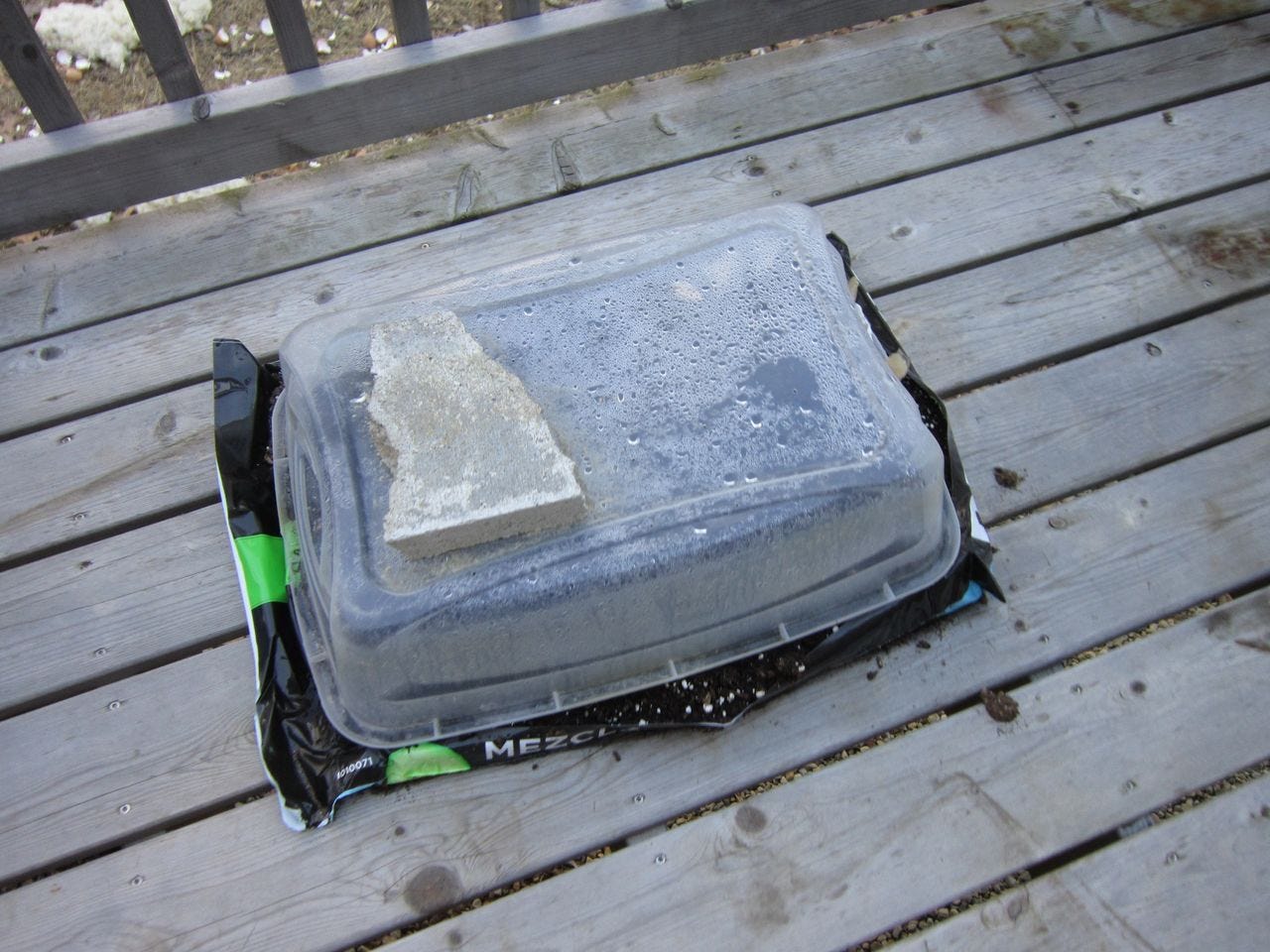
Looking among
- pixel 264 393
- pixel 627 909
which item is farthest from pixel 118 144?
pixel 627 909

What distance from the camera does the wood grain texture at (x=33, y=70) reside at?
1.57 m

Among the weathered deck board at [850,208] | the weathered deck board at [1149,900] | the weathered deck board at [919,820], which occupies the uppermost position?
the weathered deck board at [850,208]

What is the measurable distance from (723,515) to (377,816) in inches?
23.1

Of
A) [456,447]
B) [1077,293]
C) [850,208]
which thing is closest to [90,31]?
[850,208]

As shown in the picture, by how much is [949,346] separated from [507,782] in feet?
3.28

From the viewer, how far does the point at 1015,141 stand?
1.92 m

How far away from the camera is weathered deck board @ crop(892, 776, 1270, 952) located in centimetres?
116

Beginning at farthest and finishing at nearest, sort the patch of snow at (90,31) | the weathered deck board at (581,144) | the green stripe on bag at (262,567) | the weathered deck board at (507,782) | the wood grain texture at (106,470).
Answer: the patch of snow at (90,31) → the weathered deck board at (581,144) → the wood grain texture at (106,470) → the green stripe on bag at (262,567) → the weathered deck board at (507,782)

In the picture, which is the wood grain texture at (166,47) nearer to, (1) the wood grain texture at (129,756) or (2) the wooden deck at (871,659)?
(2) the wooden deck at (871,659)

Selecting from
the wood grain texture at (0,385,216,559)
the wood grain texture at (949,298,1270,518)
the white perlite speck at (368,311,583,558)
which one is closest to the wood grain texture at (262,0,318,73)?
the wood grain texture at (0,385,216,559)

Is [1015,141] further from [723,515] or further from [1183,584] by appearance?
[723,515]

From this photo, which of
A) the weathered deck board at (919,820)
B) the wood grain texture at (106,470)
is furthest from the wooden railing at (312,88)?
the weathered deck board at (919,820)

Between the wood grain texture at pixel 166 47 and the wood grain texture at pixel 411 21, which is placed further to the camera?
the wood grain texture at pixel 411 21

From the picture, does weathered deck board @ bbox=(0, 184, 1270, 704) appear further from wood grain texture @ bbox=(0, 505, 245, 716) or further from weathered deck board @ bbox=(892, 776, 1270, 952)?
weathered deck board @ bbox=(892, 776, 1270, 952)
